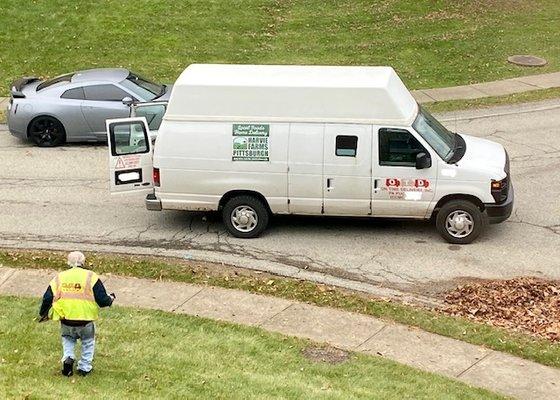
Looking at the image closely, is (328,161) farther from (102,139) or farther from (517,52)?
(517,52)

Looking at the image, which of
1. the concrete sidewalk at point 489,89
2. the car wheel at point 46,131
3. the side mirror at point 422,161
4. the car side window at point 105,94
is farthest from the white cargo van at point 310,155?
the concrete sidewalk at point 489,89

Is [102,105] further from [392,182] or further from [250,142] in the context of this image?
[392,182]

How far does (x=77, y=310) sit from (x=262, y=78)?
6080mm

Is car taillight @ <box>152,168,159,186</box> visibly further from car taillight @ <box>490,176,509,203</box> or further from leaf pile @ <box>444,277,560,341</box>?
car taillight @ <box>490,176,509,203</box>

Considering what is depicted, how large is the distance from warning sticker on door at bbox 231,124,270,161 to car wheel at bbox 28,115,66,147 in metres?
6.35

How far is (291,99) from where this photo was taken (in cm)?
1323

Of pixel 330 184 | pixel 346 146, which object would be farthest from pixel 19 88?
pixel 346 146

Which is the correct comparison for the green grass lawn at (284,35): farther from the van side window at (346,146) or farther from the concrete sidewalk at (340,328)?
the concrete sidewalk at (340,328)

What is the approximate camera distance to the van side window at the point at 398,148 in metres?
13.2

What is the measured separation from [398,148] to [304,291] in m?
2.80

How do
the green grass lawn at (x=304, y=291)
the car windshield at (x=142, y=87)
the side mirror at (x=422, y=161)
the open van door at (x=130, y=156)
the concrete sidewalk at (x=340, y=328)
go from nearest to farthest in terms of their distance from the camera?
the concrete sidewalk at (x=340, y=328) < the green grass lawn at (x=304, y=291) < the side mirror at (x=422, y=161) < the open van door at (x=130, y=156) < the car windshield at (x=142, y=87)

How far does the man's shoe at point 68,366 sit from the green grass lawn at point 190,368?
0.24 ft

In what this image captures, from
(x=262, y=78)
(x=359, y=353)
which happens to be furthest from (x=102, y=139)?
(x=359, y=353)

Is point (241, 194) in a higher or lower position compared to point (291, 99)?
lower
